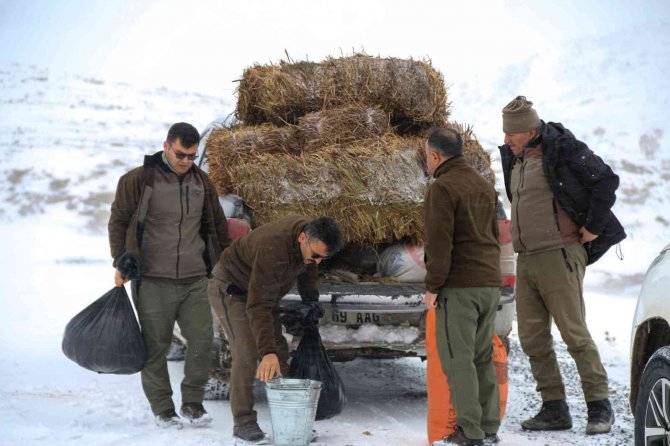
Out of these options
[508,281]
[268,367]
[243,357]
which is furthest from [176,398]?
[508,281]

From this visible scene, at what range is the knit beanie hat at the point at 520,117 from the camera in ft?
17.9

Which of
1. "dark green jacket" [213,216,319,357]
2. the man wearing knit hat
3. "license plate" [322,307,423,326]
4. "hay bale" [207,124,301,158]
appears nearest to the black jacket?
the man wearing knit hat

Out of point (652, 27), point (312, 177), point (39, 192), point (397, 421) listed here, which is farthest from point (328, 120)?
point (652, 27)

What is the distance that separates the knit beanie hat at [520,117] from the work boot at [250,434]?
248 cm

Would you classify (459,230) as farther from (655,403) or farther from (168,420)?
(168,420)

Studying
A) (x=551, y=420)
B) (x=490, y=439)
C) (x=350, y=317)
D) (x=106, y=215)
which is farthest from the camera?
(x=106, y=215)

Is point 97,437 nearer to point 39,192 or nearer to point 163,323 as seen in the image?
point 163,323

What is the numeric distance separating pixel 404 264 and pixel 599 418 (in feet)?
5.39

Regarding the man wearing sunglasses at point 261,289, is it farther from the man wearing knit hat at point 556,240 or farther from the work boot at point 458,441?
the man wearing knit hat at point 556,240

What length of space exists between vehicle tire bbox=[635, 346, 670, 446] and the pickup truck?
1.83 m

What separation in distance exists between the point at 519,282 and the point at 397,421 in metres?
1.25

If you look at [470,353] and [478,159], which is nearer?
[470,353]

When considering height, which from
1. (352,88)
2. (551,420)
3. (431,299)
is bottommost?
(551,420)

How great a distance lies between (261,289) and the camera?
15.6 feet
